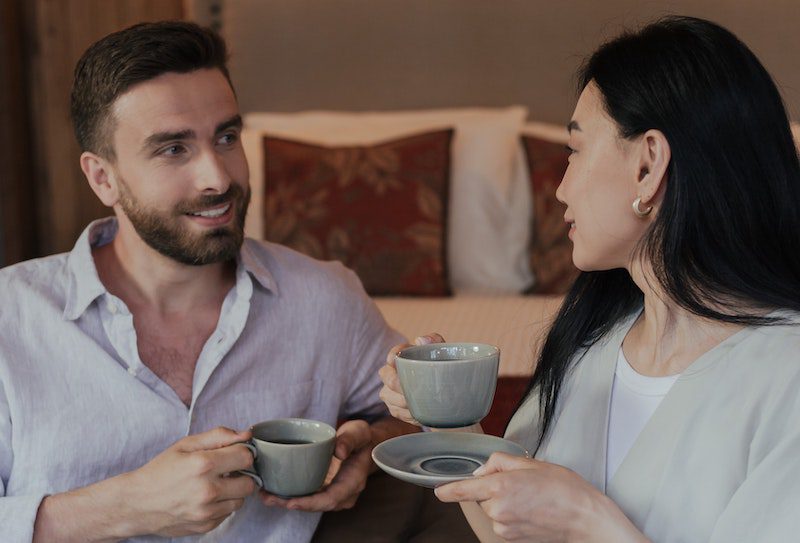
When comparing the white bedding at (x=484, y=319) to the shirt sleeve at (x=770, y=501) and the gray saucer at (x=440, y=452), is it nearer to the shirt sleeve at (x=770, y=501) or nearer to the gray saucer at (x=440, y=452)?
the gray saucer at (x=440, y=452)

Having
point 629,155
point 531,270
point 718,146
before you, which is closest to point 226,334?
point 629,155

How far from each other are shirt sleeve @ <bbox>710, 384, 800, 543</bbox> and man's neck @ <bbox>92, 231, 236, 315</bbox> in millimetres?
937

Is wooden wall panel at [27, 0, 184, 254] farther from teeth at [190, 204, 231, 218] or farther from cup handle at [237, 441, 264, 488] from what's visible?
cup handle at [237, 441, 264, 488]

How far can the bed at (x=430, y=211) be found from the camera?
293 centimetres

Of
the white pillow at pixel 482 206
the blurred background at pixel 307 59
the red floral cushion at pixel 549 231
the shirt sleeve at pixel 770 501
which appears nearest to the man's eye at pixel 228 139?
the shirt sleeve at pixel 770 501

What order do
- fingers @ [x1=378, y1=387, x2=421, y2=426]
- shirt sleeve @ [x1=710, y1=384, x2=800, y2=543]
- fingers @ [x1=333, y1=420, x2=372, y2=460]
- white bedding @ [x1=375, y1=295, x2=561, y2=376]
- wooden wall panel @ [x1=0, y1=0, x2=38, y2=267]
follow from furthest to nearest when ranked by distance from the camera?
wooden wall panel @ [x1=0, y1=0, x2=38, y2=267] → white bedding @ [x1=375, y1=295, x2=561, y2=376] → fingers @ [x1=333, y1=420, x2=372, y2=460] → fingers @ [x1=378, y1=387, x2=421, y2=426] → shirt sleeve @ [x1=710, y1=384, x2=800, y2=543]

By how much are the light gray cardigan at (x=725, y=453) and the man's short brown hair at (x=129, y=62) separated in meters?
0.91

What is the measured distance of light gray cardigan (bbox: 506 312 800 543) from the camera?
108cm

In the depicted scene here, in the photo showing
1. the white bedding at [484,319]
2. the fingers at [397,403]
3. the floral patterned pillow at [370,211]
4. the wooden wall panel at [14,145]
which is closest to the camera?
the fingers at [397,403]

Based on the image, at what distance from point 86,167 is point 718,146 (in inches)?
42.3

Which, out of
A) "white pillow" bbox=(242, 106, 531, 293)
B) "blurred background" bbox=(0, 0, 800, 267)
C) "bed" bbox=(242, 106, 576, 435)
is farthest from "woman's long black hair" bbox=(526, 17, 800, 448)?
"blurred background" bbox=(0, 0, 800, 267)

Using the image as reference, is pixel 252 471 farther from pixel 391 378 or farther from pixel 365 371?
pixel 365 371

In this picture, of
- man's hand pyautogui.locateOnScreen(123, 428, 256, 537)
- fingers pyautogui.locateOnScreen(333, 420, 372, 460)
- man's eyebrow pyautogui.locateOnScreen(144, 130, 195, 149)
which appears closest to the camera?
man's hand pyautogui.locateOnScreen(123, 428, 256, 537)

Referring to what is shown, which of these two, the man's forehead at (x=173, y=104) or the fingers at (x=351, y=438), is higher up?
the man's forehead at (x=173, y=104)
